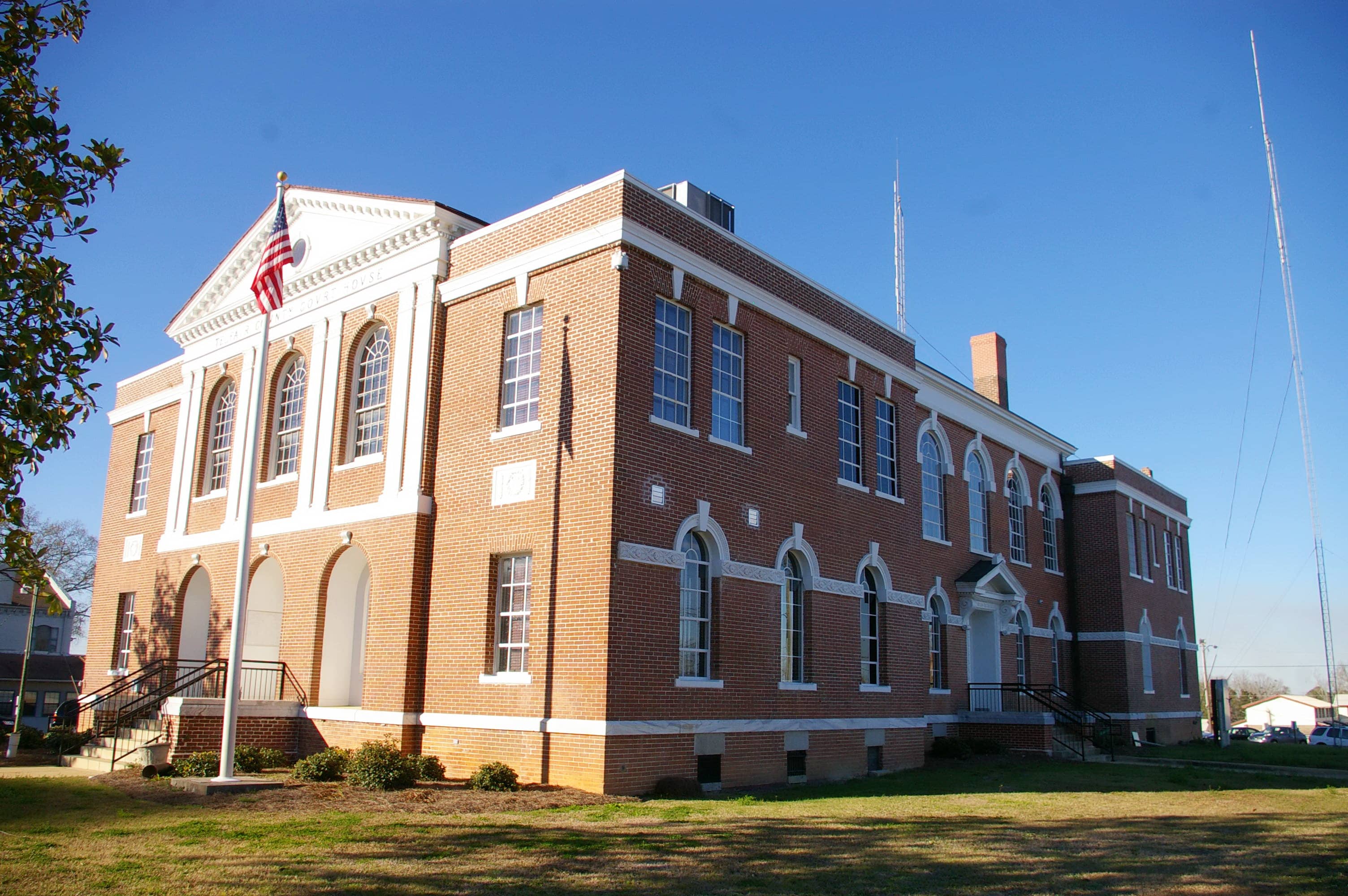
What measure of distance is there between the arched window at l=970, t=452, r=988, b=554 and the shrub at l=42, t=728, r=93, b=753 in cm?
2184

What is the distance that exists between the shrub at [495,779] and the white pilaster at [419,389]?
5.52 m

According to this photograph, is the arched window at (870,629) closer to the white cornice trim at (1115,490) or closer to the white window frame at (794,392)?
the white window frame at (794,392)

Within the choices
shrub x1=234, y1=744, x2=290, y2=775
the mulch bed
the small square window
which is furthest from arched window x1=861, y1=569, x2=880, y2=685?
shrub x1=234, y1=744, x2=290, y2=775

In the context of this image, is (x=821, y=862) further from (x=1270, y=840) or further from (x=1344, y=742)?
(x=1344, y=742)

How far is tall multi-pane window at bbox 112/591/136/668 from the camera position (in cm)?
2686

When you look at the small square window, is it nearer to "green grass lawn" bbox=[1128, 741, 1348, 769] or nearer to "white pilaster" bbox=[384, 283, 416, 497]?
"white pilaster" bbox=[384, 283, 416, 497]

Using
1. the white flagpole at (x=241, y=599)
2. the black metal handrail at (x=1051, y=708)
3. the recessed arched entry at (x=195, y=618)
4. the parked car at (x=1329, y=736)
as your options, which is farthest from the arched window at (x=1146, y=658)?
the white flagpole at (x=241, y=599)

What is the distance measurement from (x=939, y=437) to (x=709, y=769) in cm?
1433

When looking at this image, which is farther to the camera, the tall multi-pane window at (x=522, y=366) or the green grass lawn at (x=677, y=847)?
the tall multi-pane window at (x=522, y=366)

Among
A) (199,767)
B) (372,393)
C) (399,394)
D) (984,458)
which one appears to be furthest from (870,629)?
(199,767)

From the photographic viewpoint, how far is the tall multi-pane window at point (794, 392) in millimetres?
20438

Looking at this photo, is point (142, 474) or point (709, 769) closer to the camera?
point (709, 769)

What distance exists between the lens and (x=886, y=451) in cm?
2364

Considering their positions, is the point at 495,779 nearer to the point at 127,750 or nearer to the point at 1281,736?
the point at 127,750
